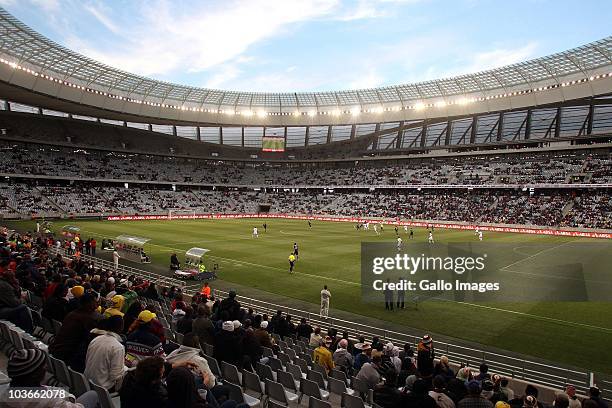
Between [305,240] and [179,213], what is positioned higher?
[179,213]

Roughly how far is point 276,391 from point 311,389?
0.74 meters

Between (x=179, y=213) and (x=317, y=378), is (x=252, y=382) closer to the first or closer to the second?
(x=317, y=378)

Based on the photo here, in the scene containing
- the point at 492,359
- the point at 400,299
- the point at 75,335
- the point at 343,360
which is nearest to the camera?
the point at 75,335

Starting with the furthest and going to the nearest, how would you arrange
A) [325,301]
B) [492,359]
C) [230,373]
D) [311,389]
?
[325,301], [492,359], [230,373], [311,389]

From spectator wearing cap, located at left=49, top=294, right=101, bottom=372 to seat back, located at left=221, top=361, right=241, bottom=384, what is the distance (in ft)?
8.75

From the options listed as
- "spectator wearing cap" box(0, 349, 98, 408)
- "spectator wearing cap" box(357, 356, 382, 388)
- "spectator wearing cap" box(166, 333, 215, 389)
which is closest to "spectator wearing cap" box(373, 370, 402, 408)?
"spectator wearing cap" box(357, 356, 382, 388)

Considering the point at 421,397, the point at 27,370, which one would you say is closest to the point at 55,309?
the point at 27,370

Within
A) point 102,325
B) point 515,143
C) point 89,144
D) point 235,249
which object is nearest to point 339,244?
point 235,249

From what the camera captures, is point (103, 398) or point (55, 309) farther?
point (55, 309)

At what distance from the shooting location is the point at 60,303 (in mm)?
9500

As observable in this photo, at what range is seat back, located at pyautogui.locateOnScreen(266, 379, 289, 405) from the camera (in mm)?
7426

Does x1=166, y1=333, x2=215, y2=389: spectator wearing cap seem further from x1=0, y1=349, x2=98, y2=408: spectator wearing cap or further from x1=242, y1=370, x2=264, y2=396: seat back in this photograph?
x1=0, y1=349, x2=98, y2=408: spectator wearing cap

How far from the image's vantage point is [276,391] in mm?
7551

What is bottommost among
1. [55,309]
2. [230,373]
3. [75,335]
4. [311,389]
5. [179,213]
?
[179,213]
